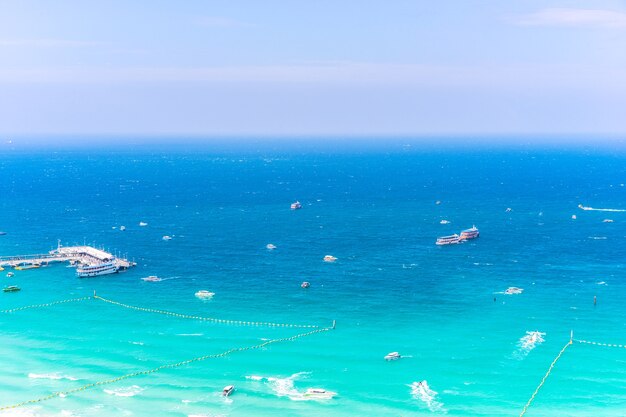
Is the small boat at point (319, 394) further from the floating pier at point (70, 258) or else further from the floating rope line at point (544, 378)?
the floating pier at point (70, 258)

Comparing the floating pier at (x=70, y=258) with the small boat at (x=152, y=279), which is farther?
the floating pier at (x=70, y=258)

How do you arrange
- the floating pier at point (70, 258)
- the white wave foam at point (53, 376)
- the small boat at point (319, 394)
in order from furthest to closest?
the floating pier at point (70, 258) < the white wave foam at point (53, 376) < the small boat at point (319, 394)

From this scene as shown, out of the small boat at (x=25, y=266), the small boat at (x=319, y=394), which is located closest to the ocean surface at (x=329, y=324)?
the small boat at (x=319, y=394)

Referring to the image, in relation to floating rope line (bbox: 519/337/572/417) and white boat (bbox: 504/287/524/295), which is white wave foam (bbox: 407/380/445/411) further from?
white boat (bbox: 504/287/524/295)

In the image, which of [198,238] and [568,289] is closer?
[568,289]

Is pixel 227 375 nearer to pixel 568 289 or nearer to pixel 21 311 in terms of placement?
pixel 21 311

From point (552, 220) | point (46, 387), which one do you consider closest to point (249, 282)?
point (46, 387)
